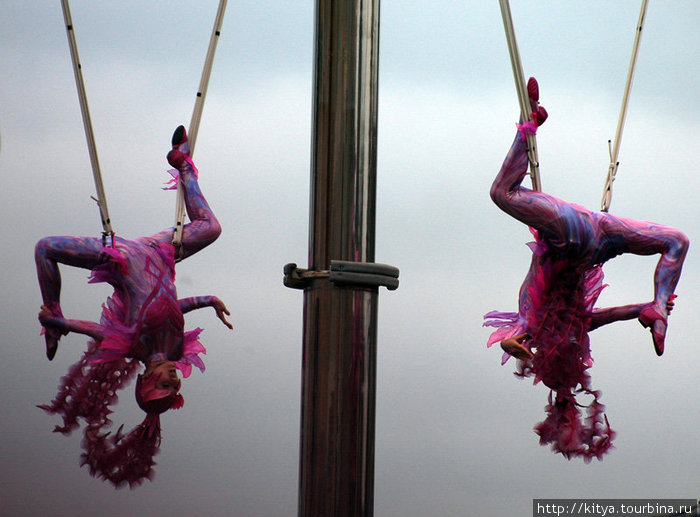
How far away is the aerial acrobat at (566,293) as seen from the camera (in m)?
1.51

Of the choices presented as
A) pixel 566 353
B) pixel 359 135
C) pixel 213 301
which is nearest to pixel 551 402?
pixel 566 353

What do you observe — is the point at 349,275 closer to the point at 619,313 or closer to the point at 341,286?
the point at 341,286

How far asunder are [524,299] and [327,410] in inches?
23.8

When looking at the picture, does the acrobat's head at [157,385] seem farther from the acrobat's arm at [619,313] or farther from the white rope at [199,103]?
the acrobat's arm at [619,313]

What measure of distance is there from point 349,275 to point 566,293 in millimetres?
618

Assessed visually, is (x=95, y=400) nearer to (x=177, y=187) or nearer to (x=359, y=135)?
(x=177, y=187)

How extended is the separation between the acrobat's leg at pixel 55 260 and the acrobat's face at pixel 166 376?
17 cm

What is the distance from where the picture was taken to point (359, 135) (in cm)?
114

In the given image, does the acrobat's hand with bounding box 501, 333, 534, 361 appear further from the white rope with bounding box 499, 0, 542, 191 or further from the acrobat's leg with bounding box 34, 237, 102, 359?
the acrobat's leg with bounding box 34, 237, 102, 359

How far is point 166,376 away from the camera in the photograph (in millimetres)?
1455

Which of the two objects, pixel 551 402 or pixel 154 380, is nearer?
pixel 154 380

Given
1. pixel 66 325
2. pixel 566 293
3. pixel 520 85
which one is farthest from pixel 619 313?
pixel 66 325

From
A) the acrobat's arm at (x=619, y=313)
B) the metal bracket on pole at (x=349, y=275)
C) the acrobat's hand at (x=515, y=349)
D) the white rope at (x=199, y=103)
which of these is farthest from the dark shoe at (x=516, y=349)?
the white rope at (x=199, y=103)

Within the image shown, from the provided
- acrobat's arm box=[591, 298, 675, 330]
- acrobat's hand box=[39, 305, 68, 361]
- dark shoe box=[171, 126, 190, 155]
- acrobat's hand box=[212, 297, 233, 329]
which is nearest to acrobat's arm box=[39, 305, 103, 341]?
acrobat's hand box=[39, 305, 68, 361]
